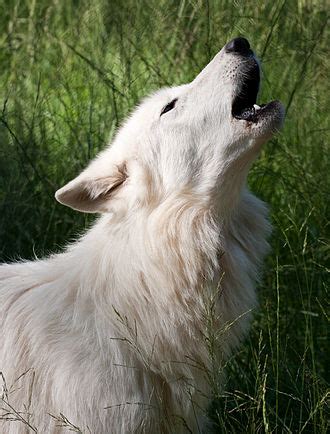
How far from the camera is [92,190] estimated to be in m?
4.14

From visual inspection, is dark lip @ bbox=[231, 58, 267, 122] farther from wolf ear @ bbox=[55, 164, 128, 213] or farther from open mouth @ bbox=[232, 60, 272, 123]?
wolf ear @ bbox=[55, 164, 128, 213]

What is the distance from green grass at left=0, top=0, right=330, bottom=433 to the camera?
5.49 meters

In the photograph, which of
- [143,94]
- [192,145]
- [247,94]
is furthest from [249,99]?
[143,94]

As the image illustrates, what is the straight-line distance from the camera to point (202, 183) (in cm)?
404

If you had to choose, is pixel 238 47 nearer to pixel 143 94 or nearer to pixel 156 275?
pixel 156 275

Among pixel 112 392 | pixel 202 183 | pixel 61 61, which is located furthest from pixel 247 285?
pixel 61 61

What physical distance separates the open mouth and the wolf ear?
21.7 inches

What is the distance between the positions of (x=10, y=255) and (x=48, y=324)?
64.1 inches

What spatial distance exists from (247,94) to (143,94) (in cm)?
198

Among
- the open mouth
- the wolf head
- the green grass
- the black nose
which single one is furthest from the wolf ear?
the green grass

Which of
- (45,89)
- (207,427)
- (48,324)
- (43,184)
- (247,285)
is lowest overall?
(207,427)

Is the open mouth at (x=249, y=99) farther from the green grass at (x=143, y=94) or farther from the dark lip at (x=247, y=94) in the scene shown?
the green grass at (x=143, y=94)

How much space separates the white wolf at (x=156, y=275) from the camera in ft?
12.9

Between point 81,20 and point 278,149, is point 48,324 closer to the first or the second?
point 278,149
